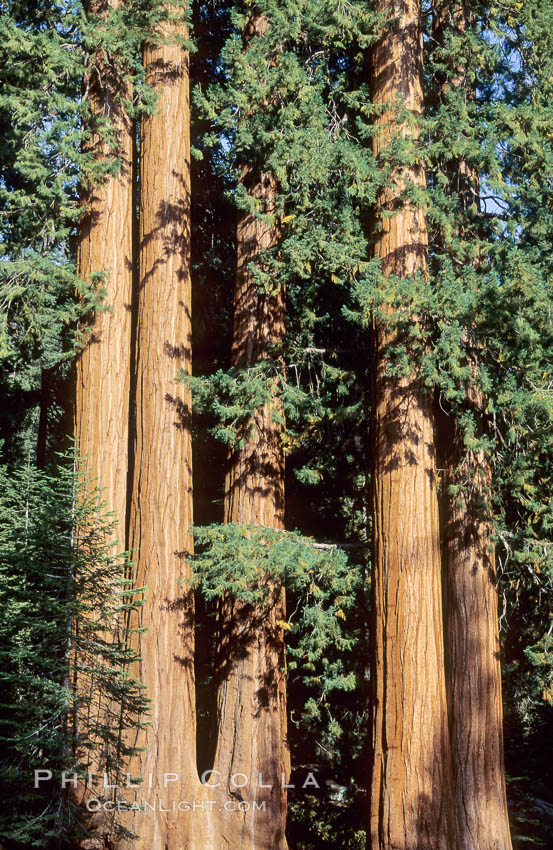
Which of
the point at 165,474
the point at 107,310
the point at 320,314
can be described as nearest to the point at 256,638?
the point at 165,474

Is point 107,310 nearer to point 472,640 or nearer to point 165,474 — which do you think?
point 165,474

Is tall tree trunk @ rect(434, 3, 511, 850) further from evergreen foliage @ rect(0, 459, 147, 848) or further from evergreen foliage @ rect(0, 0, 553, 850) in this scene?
evergreen foliage @ rect(0, 459, 147, 848)

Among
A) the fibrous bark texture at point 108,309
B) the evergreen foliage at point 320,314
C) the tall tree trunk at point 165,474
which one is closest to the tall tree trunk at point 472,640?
the evergreen foliage at point 320,314

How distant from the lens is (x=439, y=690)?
20.4 feet

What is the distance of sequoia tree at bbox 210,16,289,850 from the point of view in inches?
261

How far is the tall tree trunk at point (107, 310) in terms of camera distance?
719cm

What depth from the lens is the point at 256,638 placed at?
22.9ft

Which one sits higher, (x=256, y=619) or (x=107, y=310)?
(x=107, y=310)

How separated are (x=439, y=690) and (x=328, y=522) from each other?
354 centimetres

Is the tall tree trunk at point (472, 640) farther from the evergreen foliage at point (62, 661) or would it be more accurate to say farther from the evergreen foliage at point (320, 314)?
the evergreen foliage at point (62, 661)

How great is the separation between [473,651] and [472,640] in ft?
0.34

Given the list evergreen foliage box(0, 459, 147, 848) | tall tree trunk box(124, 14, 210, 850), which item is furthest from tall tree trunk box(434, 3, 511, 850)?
evergreen foliage box(0, 459, 147, 848)

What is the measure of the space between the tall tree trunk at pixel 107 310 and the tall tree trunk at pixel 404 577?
251 centimetres

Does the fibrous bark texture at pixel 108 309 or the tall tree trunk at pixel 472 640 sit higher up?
the fibrous bark texture at pixel 108 309
